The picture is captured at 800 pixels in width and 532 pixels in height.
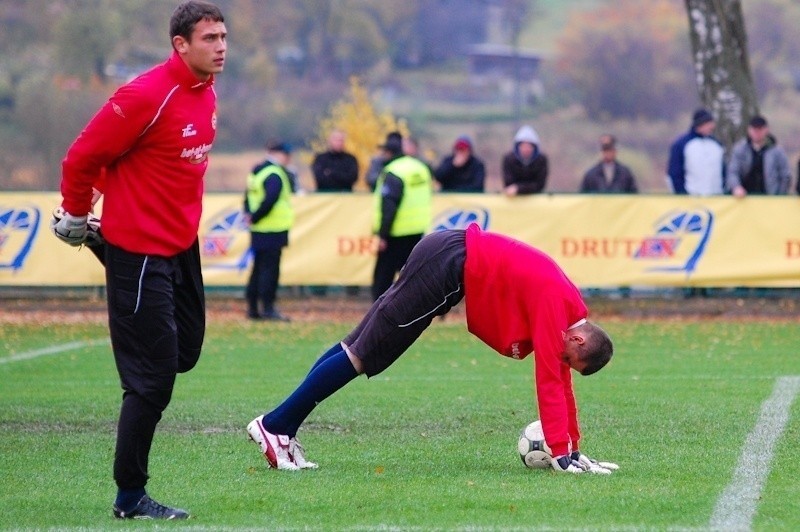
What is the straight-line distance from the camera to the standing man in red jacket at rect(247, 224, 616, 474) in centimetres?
713

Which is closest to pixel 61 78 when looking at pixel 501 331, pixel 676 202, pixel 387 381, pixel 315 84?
pixel 315 84

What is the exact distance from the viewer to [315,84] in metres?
74.6

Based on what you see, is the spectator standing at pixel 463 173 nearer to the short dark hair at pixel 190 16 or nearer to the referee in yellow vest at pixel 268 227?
the referee in yellow vest at pixel 268 227

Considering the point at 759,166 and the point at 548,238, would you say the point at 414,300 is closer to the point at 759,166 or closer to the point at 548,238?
the point at 548,238

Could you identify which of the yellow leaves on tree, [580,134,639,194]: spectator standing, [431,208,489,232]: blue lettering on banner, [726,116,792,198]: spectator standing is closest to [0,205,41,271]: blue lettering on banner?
[431,208,489,232]: blue lettering on banner

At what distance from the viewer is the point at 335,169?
797 inches

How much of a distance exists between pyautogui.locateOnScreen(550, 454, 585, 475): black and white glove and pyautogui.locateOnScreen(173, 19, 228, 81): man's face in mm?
2585

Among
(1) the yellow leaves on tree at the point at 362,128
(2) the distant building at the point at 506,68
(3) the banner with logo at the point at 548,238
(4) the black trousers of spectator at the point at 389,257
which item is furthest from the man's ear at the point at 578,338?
(2) the distant building at the point at 506,68

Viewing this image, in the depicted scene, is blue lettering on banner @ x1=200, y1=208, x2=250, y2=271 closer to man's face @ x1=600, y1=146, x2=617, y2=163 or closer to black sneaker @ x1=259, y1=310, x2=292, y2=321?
A: black sneaker @ x1=259, y1=310, x2=292, y2=321

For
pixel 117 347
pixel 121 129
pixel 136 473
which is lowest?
pixel 136 473

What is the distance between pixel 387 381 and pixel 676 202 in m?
7.38

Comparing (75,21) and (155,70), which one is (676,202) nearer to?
(155,70)

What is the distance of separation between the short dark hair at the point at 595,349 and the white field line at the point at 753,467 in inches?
33.4

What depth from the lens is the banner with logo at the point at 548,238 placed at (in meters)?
17.9
